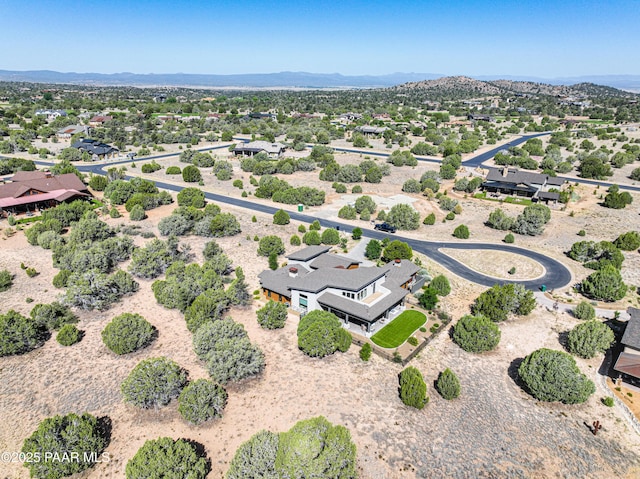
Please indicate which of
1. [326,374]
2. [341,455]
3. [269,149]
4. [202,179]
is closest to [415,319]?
[326,374]

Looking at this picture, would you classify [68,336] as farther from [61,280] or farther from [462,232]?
[462,232]

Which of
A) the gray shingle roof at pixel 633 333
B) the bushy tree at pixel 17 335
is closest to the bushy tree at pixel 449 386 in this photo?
the gray shingle roof at pixel 633 333

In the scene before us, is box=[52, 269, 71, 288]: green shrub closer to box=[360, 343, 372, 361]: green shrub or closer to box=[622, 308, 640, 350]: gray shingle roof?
box=[360, 343, 372, 361]: green shrub

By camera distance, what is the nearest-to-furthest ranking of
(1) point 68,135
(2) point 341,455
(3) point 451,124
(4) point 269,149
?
(2) point 341,455 → (4) point 269,149 → (1) point 68,135 → (3) point 451,124

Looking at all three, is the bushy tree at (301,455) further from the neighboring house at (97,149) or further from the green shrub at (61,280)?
the neighboring house at (97,149)

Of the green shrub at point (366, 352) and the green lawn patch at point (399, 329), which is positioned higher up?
the green shrub at point (366, 352)

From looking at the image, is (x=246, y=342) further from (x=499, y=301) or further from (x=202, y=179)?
(x=202, y=179)

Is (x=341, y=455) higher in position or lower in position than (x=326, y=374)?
higher
